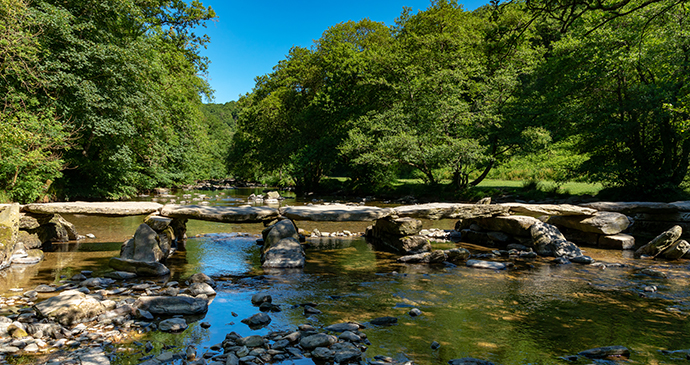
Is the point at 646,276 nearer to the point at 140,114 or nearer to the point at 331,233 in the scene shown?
the point at 331,233

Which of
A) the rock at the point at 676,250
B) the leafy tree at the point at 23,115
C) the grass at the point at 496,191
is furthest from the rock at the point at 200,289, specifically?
the grass at the point at 496,191

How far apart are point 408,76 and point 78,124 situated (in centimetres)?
1997

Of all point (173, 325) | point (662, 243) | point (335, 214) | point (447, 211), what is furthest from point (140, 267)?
point (662, 243)

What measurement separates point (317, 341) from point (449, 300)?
2.82 m

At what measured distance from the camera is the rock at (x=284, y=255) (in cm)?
844

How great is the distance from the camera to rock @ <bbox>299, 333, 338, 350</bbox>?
13.7ft

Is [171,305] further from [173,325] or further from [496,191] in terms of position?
[496,191]

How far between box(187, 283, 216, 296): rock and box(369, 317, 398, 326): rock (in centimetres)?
290

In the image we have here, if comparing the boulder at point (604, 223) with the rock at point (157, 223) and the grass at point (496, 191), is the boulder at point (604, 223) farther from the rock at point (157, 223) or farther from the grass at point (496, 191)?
the rock at point (157, 223)

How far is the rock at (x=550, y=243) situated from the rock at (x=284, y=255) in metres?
6.53

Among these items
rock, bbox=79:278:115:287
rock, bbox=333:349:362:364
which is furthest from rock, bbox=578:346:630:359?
rock, bbox=79:278:115:287

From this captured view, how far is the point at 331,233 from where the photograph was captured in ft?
44.8

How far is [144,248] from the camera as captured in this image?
799 centimetres

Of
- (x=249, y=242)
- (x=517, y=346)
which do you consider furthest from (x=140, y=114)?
(x=517, y=346)
